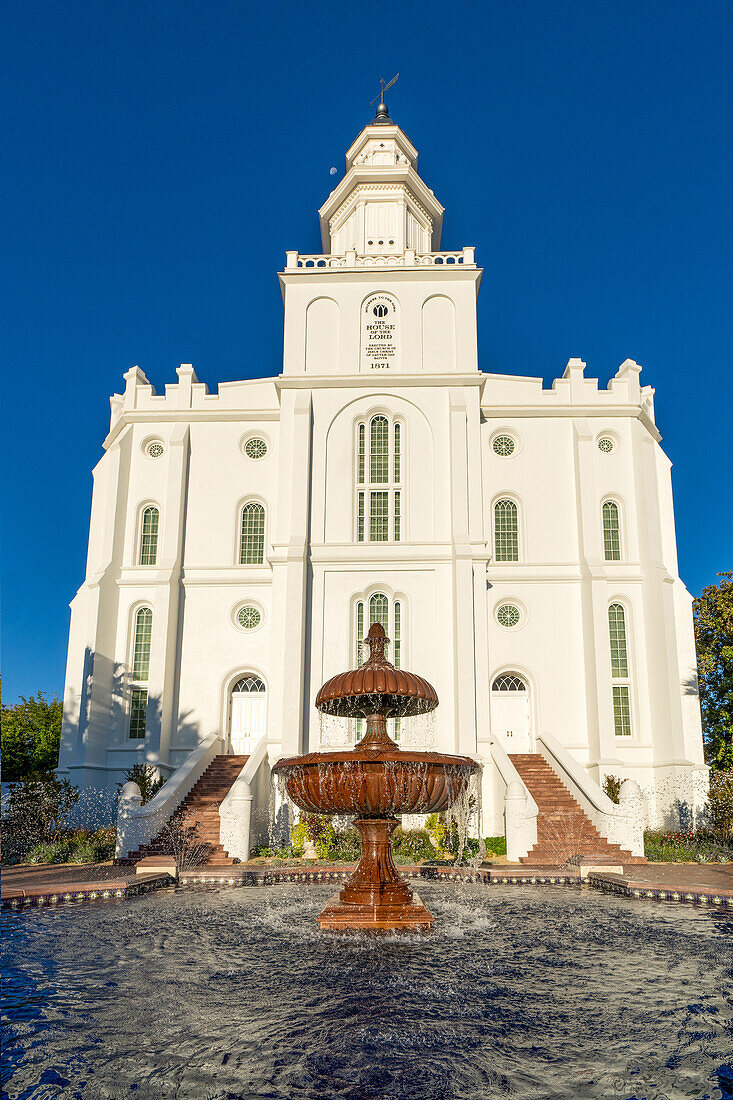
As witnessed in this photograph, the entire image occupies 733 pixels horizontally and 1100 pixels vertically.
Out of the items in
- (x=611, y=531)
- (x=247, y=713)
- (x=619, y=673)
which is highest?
(x=611, y=531)

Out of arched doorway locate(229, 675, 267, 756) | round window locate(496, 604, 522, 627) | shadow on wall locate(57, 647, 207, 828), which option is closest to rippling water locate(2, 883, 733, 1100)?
shadow on wall locate(57, 647, 207, 828)

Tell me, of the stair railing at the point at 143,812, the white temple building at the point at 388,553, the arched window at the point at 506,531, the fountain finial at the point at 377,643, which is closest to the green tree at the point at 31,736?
the white temple building at the point at 388,553

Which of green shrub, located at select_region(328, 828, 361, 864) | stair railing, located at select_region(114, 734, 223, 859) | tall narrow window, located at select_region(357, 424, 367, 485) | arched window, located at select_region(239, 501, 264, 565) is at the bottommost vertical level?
green shrub, located at select_region(328, 828, 361, 864)

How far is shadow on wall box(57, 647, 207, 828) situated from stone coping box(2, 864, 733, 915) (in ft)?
19.1

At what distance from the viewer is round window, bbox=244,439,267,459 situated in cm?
2530

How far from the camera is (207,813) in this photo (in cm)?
1881

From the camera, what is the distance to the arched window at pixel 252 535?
24531 mm

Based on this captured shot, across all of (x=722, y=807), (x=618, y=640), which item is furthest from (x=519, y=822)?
(x=618, y=640)

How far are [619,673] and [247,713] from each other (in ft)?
35.3

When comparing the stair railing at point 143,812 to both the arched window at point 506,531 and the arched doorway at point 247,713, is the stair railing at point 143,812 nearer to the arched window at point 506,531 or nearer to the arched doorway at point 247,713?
the arched doorway at point 247,713

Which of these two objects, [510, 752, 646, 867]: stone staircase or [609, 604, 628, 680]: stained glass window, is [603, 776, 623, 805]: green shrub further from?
[609, 604, 628, 680]: stained glass window

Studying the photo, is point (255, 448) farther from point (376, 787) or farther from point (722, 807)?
point (376, 787)

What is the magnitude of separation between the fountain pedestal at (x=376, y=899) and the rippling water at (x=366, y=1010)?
1.05 feet

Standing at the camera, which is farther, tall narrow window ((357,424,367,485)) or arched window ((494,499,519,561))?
arched window ((494,499,519,561))
